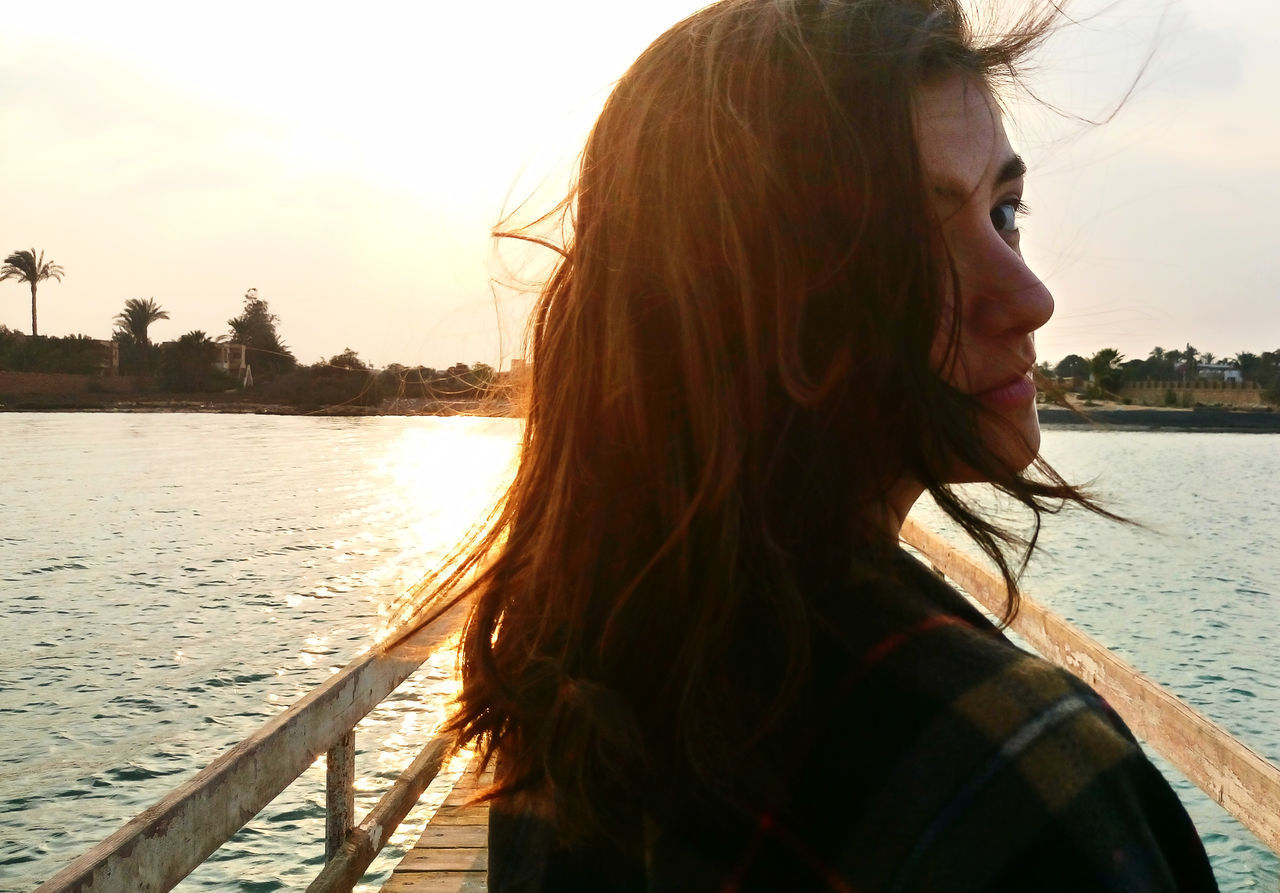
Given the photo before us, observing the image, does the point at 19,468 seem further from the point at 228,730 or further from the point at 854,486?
the point at 854,486

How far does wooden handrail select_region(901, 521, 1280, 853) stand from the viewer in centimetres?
205

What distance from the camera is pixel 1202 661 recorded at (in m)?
15.4

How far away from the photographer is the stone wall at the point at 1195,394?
110750 mm

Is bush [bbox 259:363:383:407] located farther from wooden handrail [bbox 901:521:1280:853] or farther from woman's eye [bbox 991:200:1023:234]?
woman's eye [bbox 991:200:1023:234]

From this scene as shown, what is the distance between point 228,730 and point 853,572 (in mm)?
12440

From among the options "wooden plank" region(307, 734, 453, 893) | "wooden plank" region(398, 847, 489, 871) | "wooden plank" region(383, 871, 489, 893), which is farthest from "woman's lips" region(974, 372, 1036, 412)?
"wooden plank" region(398, 847, 489, 871)

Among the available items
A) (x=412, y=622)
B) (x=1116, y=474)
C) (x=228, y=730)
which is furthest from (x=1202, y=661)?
(x=1116, y=474)

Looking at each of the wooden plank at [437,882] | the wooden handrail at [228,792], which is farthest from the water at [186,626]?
the wooden plank at [437,882]

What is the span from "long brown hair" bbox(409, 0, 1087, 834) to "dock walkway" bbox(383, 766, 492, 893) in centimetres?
259

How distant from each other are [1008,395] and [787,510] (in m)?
0.32

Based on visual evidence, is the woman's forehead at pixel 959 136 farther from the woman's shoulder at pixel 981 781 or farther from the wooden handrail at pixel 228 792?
the wooden handrail at pixel 228 792

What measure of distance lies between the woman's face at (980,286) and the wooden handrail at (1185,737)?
0.47 m

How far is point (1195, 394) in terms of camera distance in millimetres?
111875

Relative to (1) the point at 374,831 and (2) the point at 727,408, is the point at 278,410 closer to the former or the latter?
(1) the point at 374,831
